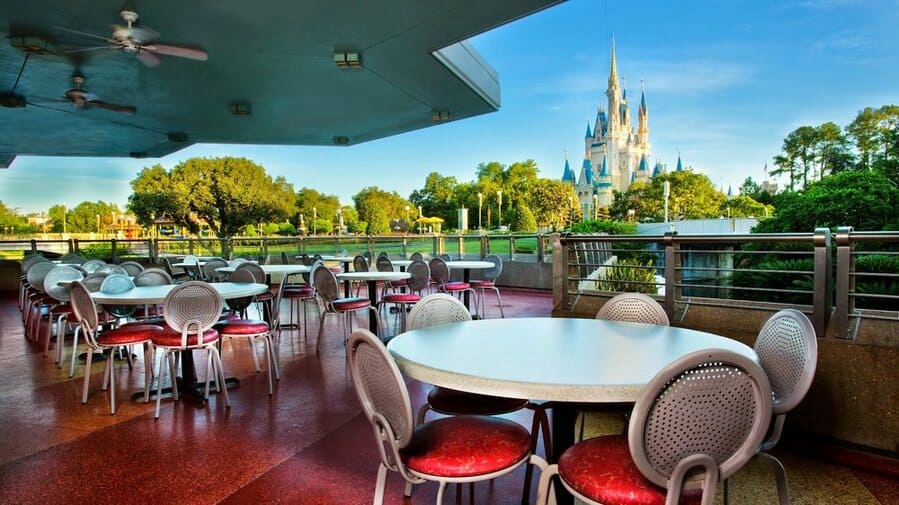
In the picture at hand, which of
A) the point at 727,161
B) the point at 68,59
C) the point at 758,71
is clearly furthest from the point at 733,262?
the point at 727,161

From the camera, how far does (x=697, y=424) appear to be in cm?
113

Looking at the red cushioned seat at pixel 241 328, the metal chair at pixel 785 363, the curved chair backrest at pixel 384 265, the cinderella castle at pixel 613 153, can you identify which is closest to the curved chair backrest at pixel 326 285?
the red cushioned seat at pixel 241 328

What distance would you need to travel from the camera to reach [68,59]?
20.0ft

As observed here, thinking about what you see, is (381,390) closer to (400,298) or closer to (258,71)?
(400,298)

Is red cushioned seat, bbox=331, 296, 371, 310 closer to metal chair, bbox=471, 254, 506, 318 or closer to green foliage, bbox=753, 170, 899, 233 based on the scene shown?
metal chair, bbox=471, 254, 506, 318

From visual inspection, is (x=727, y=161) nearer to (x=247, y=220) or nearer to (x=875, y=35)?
(x=875, y=35)

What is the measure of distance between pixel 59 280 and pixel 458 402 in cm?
556

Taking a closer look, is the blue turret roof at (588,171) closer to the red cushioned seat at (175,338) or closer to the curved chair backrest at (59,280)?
the curved chair backrest at (59,280)

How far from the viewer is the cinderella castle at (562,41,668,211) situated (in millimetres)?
66438

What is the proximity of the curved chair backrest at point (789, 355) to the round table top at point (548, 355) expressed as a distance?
13cm

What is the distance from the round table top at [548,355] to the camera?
4.20 ft

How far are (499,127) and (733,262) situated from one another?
45.2 m

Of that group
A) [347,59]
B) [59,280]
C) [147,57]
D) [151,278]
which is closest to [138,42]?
[147,57]

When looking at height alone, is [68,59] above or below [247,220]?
above
